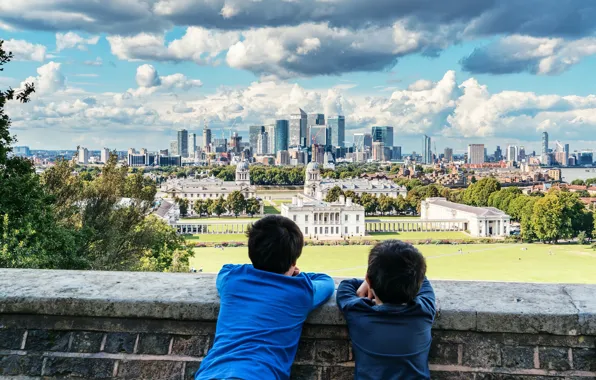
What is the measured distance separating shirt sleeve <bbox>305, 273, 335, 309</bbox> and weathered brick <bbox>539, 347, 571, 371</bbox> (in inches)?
41.9

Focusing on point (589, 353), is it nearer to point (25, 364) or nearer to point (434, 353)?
point (434, 353)

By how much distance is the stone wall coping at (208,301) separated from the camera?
2848 millimetres

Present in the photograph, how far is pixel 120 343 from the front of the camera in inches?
123

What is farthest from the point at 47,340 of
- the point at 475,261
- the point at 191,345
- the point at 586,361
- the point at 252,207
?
the point at 252,207

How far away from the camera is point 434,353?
2.94 metres

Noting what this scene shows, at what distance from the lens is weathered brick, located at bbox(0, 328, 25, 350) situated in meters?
3.19

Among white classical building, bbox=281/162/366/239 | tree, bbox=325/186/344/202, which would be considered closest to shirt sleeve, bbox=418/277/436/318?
white classical building, bbox=281/162/366/239

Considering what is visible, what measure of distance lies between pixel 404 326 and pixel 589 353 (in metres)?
1.00

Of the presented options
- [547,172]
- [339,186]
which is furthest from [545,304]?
[547,172]

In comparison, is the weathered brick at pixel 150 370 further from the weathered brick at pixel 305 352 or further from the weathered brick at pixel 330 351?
the weathered brick at pixel 330 351

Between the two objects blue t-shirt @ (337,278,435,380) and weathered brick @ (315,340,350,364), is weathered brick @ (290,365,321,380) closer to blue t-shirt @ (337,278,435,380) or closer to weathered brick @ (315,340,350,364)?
weathered brick @ (315,340,350,364)

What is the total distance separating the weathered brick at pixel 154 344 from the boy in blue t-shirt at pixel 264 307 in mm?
473

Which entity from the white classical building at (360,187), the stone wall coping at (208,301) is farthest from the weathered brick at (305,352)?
the white classical building at (360,187)

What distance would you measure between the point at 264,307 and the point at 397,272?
0.61 meters
